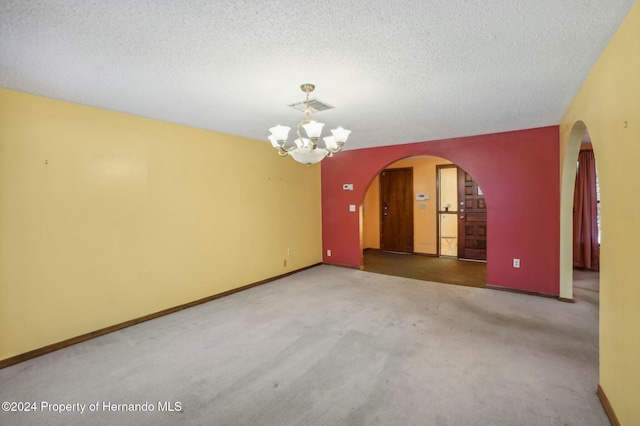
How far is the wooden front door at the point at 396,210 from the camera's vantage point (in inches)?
291

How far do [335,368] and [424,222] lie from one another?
17.9ft

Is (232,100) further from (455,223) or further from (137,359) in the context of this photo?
(455,223)

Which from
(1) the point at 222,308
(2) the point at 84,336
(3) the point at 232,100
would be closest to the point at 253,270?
(1) the point at 222,308

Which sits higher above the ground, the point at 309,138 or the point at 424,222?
the point at 309,138

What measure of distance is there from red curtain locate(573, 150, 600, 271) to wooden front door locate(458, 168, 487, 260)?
1.55m

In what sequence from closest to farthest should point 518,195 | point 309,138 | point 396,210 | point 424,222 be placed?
point 309,138 → point 518,195 → point 424,222 → point 396,210

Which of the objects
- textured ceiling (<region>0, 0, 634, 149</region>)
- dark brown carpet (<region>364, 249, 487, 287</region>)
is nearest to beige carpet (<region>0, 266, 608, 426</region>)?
dark brown carpet (<region>364, 249, 487, 287</region>)

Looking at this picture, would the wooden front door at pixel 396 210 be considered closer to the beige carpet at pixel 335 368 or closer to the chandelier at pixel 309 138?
the beige carpet at pixel 335 368

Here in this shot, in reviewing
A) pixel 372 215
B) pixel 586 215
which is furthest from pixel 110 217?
pixel 586 215

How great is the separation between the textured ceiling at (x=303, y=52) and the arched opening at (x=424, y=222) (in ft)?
10.6

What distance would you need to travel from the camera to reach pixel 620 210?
1.69 metres

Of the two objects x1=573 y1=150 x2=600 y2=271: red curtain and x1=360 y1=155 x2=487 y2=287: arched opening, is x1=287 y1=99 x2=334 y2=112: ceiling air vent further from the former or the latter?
x1=573 y1=150 x2=600 y2=271: red curtain

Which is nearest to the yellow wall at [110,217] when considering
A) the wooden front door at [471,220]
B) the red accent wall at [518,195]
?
the red accent wall at [518,195]

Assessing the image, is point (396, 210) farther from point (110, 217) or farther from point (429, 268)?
point (110, 217)
